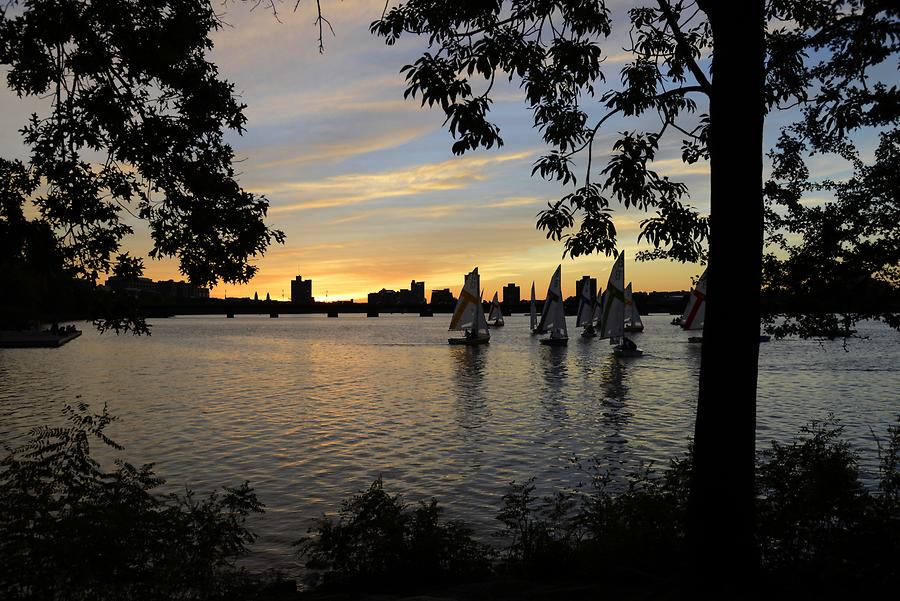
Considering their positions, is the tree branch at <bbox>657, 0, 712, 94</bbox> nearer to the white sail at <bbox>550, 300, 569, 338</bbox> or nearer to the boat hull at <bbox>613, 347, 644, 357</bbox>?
the boat hull at <bbox>613, 347, 644, 357</bbox>

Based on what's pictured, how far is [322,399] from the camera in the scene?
140 ft

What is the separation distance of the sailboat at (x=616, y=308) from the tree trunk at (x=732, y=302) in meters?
62.1

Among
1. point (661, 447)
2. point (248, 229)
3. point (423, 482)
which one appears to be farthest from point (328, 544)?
point (661, 447)

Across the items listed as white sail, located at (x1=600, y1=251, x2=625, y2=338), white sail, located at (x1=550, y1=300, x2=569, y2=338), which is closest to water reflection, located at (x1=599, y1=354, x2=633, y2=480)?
white sail, located at (x1=600, y1=251, x2=625, y2=338)

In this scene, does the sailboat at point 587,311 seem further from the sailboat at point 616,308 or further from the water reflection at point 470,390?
the sailboat at point 616,308

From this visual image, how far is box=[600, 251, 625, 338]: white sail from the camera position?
70625 mm

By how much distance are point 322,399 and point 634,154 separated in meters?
35.5

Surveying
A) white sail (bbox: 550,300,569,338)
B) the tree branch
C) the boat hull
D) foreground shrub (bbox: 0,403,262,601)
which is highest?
the tree branch

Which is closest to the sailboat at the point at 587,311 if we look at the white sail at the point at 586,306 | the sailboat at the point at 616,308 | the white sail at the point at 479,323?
the white sail at the point at 586,306

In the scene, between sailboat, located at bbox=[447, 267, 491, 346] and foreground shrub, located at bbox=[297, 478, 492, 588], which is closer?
foreground shrub, located at bbox=[297, 478, 492, 588]

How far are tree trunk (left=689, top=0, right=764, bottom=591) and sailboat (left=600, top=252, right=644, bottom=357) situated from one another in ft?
204

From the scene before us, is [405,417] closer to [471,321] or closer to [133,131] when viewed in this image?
[133,131]

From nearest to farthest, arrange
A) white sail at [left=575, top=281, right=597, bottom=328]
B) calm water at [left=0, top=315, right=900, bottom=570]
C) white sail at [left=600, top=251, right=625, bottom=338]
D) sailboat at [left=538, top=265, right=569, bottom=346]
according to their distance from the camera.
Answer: calm water at [left=0, top=315, right=900, bottom=570]
white sail at [left=600, top=251, right=625, bottom=338]
sailboat at [left=538, top=265, right=569, bottom=346]
white sail at [left=575, top=281, right=597, bottom=328]

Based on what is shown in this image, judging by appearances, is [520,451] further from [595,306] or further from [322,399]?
[595,306]
